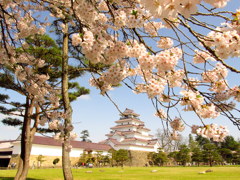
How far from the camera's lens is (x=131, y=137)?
32.6m

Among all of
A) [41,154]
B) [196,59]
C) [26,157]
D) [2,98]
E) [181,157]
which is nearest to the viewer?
[196,59]

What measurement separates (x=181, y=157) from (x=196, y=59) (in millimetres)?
28319

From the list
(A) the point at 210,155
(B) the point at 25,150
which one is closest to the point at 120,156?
(A) the point at 210,155

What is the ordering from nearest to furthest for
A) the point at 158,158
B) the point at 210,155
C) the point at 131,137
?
the point at 210,155 < the point at 158,158 < the point at 131,137

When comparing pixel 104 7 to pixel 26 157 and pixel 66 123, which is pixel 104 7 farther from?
pixel 26 157

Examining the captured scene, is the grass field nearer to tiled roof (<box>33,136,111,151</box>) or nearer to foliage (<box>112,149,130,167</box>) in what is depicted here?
tiled roof (<box>33,136,111,151</box>)

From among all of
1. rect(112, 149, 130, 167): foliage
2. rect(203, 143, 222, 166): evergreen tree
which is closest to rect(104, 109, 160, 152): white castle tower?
rect(112, 149, 130, 167): foliage

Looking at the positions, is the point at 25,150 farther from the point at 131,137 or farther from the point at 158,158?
the point at 131,137

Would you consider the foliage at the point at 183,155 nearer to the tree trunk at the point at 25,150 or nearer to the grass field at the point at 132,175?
the grass field at the point at 132,175

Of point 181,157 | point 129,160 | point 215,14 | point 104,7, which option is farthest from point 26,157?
point 181,157

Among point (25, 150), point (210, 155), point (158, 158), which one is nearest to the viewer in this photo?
point (25, 150)

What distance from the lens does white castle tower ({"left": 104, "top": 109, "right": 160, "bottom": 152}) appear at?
99.9ft

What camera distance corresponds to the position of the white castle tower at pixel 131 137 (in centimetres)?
3044

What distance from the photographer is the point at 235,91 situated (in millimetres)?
1861
